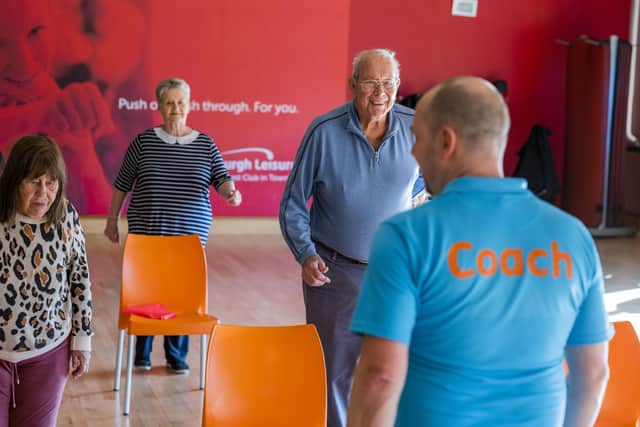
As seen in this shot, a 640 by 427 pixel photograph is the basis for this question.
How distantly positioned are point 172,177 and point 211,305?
2.05 metres

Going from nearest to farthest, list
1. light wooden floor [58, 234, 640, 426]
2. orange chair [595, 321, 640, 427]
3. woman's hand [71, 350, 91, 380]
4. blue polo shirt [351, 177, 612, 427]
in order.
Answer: blue polo shirt [351, 177, 612, 427]
woman's hand [71, 350, 91, 380]
orange chair [595, 321, 640, 427]
light wooden floor [58, 234, 640, 426]

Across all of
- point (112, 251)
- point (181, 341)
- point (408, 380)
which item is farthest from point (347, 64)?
point (408, 380)

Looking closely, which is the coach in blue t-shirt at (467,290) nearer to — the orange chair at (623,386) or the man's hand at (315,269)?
the orange chair at (623,386)

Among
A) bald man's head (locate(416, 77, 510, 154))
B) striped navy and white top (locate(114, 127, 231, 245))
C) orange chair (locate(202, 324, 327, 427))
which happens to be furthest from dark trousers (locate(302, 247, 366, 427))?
bald man's head (locate(416, 77, 510, 154))

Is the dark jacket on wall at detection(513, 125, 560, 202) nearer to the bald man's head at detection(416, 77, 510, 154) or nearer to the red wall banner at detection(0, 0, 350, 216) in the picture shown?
the red wall banner at detection(0, 0, 350, 216)

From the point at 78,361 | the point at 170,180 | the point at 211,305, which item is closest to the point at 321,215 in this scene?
the point at 78,361

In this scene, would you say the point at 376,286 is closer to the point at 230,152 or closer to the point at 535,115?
the point at 230,152

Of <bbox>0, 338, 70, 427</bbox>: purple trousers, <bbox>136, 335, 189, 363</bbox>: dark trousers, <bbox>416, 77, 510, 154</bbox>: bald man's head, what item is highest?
<bbox>416, 77, 510, 154</bbox>: bald man's head

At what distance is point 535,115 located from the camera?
1116 centimetres

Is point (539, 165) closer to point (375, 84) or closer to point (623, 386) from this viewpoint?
point (375, 84)

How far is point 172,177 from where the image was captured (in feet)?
16.2

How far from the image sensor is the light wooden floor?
4586 mm

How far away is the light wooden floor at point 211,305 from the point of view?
4.59 m

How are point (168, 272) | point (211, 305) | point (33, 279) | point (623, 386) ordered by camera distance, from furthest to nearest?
point (211, 305), point (168, 272), point (623, 386), point (33, 279)
